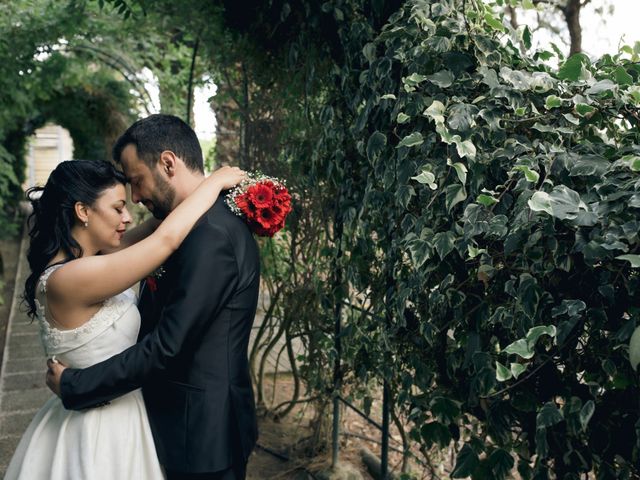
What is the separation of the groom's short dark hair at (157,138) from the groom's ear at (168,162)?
0.01 m

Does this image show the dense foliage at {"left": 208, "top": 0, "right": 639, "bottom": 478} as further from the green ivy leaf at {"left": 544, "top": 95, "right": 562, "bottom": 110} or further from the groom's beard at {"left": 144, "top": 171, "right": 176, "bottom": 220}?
the groom's beard at {"left": 144, "top": 171, "right": 176, "bottom": 220}

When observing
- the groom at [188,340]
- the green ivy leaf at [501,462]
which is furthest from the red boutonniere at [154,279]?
the green ivy leaf at [501,462]

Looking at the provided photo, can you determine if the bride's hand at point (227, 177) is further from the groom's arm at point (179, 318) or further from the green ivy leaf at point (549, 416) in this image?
the green ivy leaf at point (549, 416)

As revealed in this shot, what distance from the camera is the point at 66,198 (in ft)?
6.97

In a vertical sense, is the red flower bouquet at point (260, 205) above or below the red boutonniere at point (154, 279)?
above

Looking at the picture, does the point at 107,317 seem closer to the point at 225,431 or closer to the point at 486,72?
the point at 225,431

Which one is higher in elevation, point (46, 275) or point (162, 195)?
point (162, 195)

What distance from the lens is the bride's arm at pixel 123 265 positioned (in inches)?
74.9

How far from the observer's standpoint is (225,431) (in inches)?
78.7

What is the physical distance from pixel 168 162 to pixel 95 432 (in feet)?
Answer: 3.09

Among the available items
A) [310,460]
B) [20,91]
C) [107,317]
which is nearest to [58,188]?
[107,317]

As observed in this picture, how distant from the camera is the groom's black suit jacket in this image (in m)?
1.86

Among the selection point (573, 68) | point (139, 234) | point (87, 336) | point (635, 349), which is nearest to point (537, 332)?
point (635, 349)

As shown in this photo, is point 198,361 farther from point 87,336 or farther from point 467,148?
point 467,148
